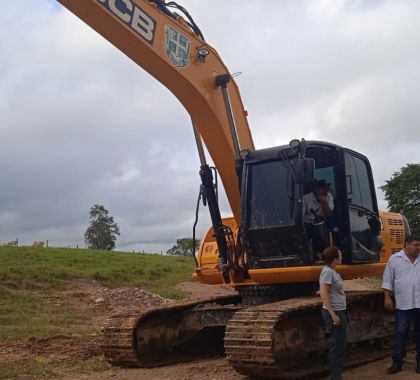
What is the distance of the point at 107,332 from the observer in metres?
8.16

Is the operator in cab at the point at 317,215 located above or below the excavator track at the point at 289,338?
above

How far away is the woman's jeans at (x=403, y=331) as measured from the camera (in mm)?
7336

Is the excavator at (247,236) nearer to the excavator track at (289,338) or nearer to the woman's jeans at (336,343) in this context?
the excavator track at (289,338)

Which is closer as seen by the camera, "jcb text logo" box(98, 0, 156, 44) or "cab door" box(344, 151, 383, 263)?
"jcb text logo" box(98, 0, 156, 44)

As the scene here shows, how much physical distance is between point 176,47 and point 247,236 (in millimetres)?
2521

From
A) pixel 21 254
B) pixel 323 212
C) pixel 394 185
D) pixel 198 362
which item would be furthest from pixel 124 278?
pixel 394 185

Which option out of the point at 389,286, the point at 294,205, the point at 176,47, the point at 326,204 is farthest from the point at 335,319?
the point at 176,47

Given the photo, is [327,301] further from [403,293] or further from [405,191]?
[405,191]

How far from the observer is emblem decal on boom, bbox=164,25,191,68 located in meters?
7.73

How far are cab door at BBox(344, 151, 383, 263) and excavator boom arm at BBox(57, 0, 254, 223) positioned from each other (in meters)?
1.48

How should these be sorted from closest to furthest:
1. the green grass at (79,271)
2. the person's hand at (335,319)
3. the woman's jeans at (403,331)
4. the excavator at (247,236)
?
the person's hand at (335,319) < the excavator at (247,236) < the woman's jeans at (403,331) < the green grass at (79,271)

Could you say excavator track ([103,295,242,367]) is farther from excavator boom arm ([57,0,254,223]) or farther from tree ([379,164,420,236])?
tree ([379,164,420,236])

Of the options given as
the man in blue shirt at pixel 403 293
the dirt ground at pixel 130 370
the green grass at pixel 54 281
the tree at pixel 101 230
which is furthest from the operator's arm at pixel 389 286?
the tree at pixel 101 230

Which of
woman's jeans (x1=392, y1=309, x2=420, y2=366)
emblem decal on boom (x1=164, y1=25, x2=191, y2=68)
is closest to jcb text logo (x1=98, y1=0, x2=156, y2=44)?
emblem decal on boom (x1=164, y1=25, x2=191, y2=68)
